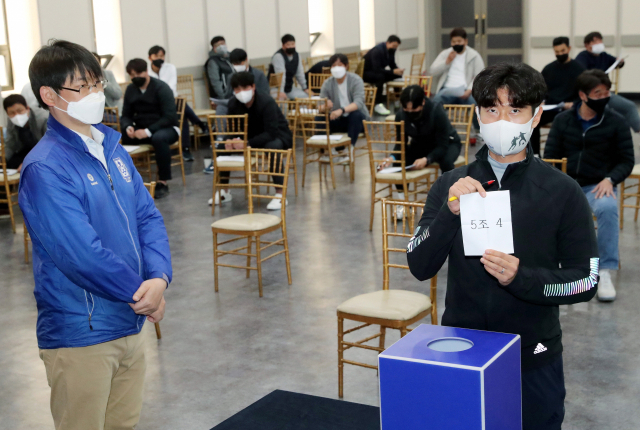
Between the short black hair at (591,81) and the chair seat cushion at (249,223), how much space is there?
7.18ft

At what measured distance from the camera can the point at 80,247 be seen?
7.20 ft

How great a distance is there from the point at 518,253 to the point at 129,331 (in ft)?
3.93

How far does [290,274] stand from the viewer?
5.47 m

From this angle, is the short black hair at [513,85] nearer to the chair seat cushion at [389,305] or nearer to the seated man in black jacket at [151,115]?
the chair seat cushion at [389,305]

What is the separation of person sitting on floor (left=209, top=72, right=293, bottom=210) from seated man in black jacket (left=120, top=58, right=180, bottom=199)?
3.11 feet

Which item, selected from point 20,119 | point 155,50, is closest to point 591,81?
point 20,119

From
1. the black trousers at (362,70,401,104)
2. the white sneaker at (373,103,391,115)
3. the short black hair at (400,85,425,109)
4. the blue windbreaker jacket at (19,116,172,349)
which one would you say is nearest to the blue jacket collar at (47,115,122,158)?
the blue windbreaker jacket at (19,116,172,349)

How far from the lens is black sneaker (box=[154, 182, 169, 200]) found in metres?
8.16

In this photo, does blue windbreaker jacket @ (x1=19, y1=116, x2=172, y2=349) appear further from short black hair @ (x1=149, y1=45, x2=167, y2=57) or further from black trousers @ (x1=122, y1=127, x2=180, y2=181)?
short black hair @ (x1=149, y1=45, x2=167, y2=57)

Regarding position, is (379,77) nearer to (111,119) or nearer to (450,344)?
(111,119)

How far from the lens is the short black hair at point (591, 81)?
15.4 feet

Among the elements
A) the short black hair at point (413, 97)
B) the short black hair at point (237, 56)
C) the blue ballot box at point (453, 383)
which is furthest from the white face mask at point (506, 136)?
the short black hair at point (237, 56)

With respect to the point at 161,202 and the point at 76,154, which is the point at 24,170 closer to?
the point at 76,154

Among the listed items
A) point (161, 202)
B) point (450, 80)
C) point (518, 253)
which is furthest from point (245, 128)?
point (518, 253)
